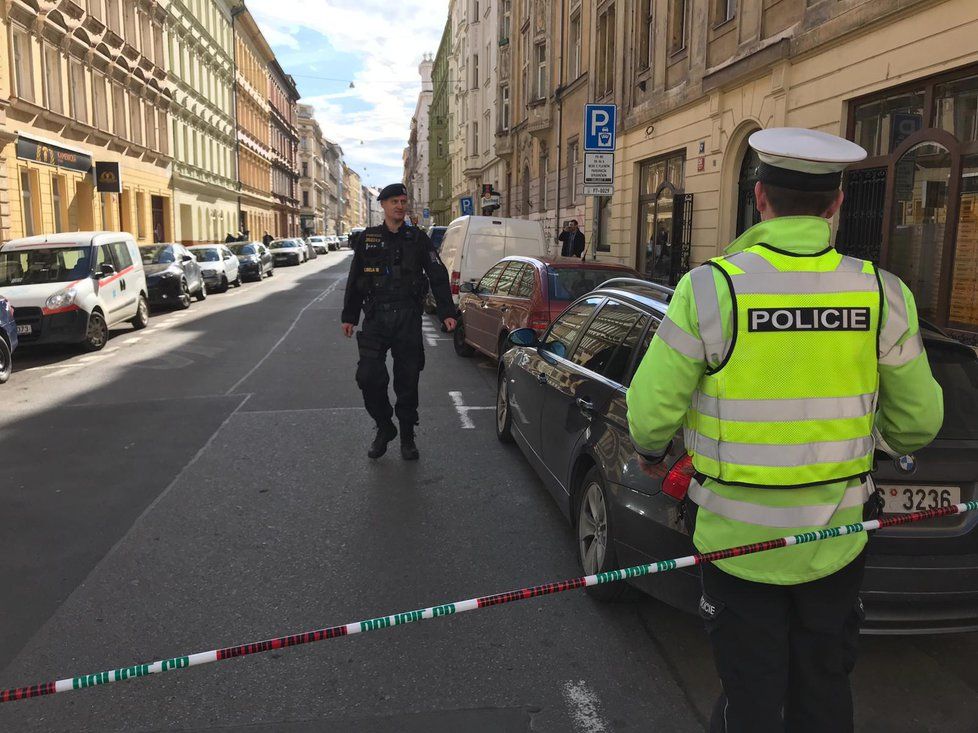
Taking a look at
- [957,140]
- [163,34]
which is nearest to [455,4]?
[163,34]

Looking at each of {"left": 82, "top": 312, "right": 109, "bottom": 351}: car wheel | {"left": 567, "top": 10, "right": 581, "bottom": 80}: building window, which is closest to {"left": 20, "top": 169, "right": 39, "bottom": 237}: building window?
{"left": 82, "top": 312, "right": 109, "bottom": 351}: car wheel

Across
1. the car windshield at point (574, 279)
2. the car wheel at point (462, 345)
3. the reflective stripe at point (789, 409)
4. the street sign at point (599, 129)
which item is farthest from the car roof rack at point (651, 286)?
the street sign at point (599, 129)

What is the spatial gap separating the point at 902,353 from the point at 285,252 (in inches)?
1800

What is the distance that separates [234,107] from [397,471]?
50.9 m

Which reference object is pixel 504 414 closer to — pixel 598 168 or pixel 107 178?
pixel 598 168

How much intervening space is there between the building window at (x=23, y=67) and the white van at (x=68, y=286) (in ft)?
33.2

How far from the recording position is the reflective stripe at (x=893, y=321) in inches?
79.0

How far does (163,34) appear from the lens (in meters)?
34.8

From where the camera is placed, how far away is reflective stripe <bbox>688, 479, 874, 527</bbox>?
1.97 metres

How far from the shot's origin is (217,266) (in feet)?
83.0

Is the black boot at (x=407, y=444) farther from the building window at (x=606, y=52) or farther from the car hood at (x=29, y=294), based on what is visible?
the building window at (x=606, y=52)

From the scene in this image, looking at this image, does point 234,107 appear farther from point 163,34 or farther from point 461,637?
point 461,637

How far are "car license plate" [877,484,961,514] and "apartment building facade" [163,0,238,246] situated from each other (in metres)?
37.7

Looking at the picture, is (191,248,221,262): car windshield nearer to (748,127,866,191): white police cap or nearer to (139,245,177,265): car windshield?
(139,245,177,265): car windshield
